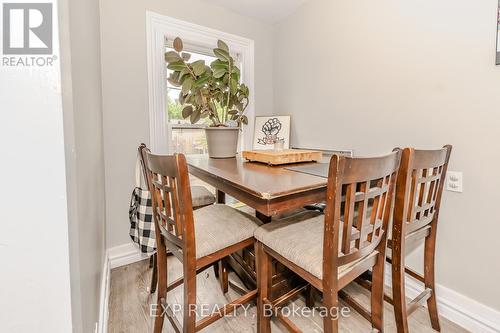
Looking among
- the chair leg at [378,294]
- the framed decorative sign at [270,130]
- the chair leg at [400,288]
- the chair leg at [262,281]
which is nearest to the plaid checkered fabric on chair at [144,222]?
the chair leg at [262,281]

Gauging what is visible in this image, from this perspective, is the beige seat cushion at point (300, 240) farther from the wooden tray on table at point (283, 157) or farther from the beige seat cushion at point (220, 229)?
the wooden tray on table at point (283, 157)

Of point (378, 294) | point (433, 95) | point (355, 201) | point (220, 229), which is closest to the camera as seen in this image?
point (355, 201)

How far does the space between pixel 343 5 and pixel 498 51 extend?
45.0 inches

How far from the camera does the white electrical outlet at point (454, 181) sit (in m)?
1.38

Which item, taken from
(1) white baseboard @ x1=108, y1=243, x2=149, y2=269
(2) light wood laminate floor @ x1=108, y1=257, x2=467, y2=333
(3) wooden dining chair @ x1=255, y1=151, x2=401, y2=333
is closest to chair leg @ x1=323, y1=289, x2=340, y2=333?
(3) wooden dining chair @ x1=255, y1=151, x2=401, y2=333

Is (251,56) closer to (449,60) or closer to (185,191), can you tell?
(449,60)

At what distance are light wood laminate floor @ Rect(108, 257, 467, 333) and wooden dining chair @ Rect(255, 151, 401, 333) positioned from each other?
298mm

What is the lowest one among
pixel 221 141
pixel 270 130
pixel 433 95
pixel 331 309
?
pixel 331 309

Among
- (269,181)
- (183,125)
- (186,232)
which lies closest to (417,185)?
(269,181)

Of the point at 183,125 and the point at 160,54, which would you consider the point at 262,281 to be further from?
the point at 160,54

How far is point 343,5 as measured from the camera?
1.93m

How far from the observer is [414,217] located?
3.89ft

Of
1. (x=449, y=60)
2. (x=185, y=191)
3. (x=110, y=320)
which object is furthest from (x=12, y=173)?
(x=449, y=60)

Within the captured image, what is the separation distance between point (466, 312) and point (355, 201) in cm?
126
